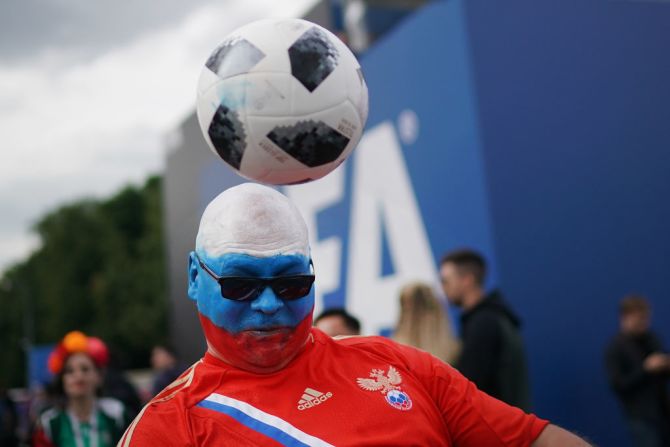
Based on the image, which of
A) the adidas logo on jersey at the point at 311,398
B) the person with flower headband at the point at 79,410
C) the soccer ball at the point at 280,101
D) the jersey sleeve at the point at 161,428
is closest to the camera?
the jersey sleeve at the point at 161,428

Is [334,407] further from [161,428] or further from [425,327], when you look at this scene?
[425,327]

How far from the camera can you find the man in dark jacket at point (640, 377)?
5285 mm

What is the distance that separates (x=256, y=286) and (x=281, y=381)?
10.0 inches

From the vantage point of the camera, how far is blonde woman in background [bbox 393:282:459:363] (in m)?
4.23

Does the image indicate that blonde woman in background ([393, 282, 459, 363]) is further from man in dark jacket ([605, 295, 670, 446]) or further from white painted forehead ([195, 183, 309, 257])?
white painted forehead ([195, 183, 309, 257])

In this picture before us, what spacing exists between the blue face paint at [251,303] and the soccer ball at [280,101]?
308 millimetres

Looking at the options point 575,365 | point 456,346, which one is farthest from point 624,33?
point 456,346

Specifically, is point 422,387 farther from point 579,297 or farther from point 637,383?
point 579,297

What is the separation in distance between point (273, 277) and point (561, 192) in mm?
4789


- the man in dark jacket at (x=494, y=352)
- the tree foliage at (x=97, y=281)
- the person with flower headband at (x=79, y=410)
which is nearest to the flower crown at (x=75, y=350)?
the person with flower headband at (x=79, y=410)

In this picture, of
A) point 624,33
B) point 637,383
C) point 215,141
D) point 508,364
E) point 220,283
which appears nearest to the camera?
point 220,283

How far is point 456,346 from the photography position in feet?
14.2

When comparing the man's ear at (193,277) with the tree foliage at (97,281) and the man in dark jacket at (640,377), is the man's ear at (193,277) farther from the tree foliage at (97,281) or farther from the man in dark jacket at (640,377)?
the tree foliage at (97,281)

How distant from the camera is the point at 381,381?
2.11 metres
